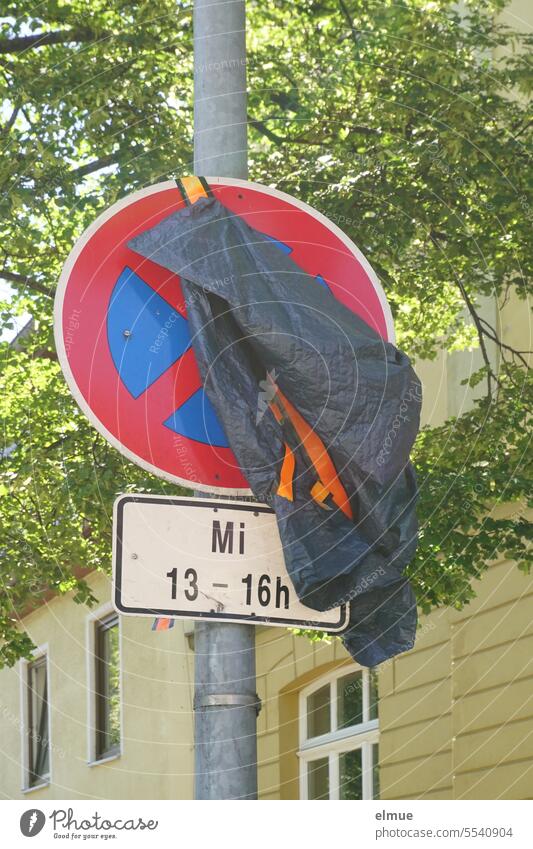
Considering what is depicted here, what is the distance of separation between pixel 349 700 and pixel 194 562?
1039 centimetres

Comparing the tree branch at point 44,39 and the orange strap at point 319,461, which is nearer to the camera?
the orange strap at point 319,461

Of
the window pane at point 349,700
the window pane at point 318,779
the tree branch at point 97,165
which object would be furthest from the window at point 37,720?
the tree branch at point 97,165

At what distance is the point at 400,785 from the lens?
11430 millimetres

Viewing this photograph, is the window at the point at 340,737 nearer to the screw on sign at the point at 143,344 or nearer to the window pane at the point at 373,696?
the window pane at the point at 373,696

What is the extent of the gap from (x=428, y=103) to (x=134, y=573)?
6866 mm

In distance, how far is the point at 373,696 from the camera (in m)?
12.6

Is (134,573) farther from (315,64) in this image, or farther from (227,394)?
(315,64)

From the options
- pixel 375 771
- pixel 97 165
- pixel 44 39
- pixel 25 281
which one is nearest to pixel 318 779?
pixel 375 771

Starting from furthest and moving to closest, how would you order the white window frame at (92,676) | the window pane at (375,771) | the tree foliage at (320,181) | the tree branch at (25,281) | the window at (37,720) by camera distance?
the window at (37,720) < the white window frame at (92,676) < the window pane at (375,771) < the tree branch at (25,281) < the tree foliage at (320,181)

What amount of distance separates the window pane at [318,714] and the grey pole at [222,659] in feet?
34.5

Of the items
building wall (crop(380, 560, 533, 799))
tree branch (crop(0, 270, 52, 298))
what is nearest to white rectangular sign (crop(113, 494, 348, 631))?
tree branch (crop(0, 270, 52, 298))

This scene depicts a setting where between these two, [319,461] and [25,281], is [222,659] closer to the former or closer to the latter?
[319,461]

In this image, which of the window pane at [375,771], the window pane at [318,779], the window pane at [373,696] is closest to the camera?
the window pane at [375,771]

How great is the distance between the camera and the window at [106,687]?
17000mm
